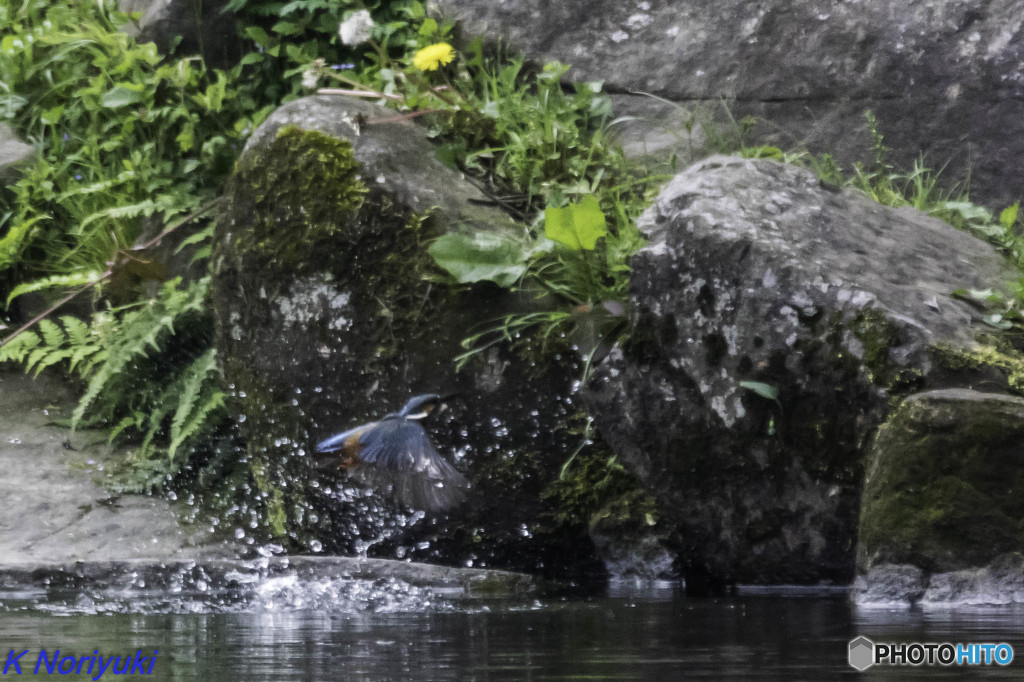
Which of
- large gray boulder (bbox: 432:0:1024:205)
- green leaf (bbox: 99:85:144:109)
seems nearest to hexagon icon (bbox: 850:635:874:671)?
large gray boulder (bbox: 432:0:1024:205)

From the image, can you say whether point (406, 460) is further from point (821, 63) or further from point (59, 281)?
point (821, 63)

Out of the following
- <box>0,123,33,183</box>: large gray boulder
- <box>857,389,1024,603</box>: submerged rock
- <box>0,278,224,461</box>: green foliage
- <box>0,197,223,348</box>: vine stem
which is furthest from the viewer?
<box>0,123,33,183</box>: large gray boulder

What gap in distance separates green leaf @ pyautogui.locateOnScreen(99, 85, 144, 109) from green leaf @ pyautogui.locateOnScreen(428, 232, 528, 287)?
9.07 ft

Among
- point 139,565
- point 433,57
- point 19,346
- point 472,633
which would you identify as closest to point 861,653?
point 472,633

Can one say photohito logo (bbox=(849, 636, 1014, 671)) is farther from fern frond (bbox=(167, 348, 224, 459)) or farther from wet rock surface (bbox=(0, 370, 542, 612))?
fern frond (bbox=(167, 348, 224, 459))

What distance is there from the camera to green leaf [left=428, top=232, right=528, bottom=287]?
3945mm

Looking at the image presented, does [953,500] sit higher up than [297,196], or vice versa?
[297,196]

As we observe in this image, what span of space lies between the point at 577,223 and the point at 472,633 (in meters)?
1.85

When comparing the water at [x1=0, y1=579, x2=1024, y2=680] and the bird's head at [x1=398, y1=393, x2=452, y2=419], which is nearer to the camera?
the water at [x1=0, y1=579, x2=1024, y2=680]

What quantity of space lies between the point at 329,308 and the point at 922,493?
90.2 inches

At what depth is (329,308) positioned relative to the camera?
4.14 metres

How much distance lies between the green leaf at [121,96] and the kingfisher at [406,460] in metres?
2.83

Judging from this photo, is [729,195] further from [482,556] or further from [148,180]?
[148,180]

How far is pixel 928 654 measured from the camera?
1.98 metres
